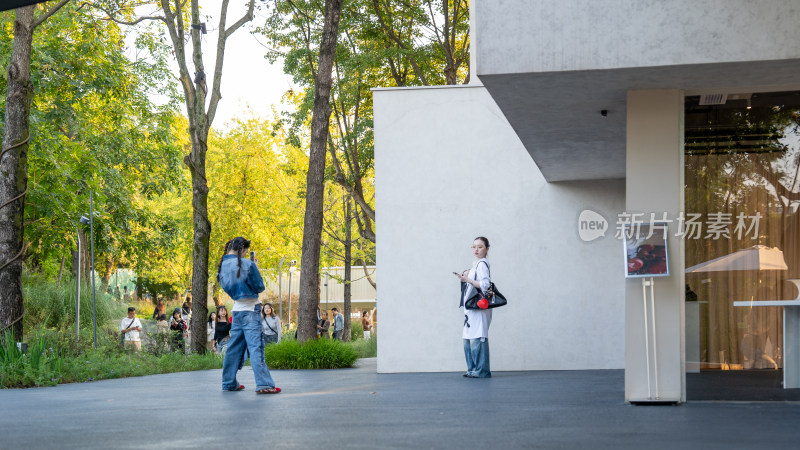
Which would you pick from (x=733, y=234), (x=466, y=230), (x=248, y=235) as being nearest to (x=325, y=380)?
(x=466, y=230)

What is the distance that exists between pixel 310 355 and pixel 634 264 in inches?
383

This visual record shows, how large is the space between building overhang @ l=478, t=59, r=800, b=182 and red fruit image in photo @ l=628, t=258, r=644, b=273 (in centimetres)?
168

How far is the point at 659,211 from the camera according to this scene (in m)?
8.87

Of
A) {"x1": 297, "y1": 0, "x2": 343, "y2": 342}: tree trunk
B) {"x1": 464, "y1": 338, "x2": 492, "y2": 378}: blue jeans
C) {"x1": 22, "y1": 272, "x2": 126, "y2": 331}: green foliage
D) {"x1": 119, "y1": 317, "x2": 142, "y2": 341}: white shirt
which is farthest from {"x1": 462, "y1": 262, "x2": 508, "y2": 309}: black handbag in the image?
{"x1": 22, "y1": 272, "x2": 126, "y2": 331}: green foliage

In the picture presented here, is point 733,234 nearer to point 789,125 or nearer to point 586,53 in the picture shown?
point 789,125

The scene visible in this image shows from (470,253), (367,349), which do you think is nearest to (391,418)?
(470,253)

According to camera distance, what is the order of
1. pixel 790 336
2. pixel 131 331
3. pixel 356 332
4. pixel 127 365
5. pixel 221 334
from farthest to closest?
1. pixel 356 332
2. pixel 221 334
3. pixel 131 331
4. pixel 127 365
5. pixel 790 336

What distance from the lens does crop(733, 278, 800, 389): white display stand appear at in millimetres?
8703

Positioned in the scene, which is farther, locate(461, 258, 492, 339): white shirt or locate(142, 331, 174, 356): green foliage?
locate(142, 331, 174, 356): green foliage

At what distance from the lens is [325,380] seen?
13555mm

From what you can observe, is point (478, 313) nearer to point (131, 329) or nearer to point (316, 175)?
point (316, 175)

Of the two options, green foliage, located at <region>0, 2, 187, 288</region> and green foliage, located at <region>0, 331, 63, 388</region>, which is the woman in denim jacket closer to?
green foliage, located at <region>0, 331, 63, 388</region>

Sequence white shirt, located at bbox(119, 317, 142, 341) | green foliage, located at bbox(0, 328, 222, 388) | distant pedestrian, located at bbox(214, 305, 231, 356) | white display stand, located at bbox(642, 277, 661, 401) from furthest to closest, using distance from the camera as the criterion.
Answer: distant pedestrian, located at bbox(214, 305, 231, 356) < white shirt, located at bbox(119, 317, 142, 341) < green foliage, located at bbox(0, 328, 222, 388) < white display stand, located at bbox(642, 277, 661, 401)

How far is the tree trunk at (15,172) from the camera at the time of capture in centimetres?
1512
